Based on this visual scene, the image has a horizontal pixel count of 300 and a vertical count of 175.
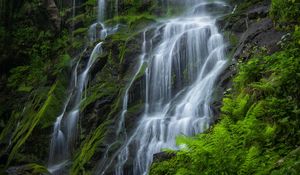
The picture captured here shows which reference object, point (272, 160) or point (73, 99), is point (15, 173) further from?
point (272, 160)

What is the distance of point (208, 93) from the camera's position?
39.2ft

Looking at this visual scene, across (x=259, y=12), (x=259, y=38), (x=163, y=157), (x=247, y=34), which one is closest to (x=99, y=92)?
(x=247, y=34)

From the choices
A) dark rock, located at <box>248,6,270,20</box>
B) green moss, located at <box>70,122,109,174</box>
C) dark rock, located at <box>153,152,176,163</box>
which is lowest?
green moss, located at <box>70,122,109,174</box>

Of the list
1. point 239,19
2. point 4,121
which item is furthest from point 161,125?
point 4,121

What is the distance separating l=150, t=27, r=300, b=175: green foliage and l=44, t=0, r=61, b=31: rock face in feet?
56.7

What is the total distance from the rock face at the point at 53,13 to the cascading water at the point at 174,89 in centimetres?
817

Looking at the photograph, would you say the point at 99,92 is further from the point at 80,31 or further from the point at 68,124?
the point at 80,31

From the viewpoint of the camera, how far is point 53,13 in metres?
23.5

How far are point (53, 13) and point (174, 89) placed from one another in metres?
12.3

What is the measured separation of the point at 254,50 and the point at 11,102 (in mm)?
12488

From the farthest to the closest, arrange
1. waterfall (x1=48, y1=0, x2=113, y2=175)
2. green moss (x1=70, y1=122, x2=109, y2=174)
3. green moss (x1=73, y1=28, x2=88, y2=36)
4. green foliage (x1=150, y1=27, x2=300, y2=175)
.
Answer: green moss (x1=73, y1=28, x2=88, y2=36) → waterfall (x1=48, y1=0, x2=113, y2=175) → green moss (x1=70, y1=122, x2=109, y2=174) → green foliage (x1=150, y1=27, x2=300, y2=175)

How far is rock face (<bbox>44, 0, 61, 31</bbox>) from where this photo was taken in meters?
23.2

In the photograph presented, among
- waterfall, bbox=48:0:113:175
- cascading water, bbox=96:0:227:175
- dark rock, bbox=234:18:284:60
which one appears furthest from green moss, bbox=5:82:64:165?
dark rock, bbox=234:18:284:60

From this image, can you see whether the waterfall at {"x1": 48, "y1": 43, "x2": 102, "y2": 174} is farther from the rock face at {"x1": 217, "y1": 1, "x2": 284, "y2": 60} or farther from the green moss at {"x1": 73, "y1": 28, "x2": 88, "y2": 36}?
the rock face at {"x1": 217, "y1": 1, "x2": 284, "y2": 60}
